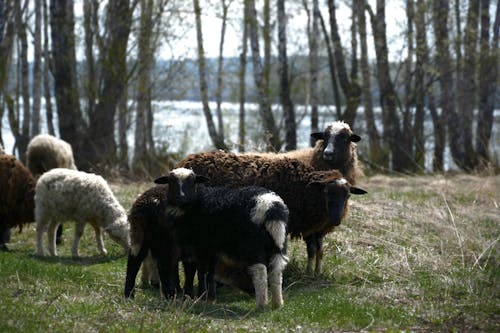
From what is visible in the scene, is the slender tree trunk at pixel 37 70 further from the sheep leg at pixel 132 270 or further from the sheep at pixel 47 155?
the sheep leg at pixel 132 270

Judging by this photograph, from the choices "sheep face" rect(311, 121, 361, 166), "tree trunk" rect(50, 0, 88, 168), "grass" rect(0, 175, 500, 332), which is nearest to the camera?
"grass" rect(0, 175, 500, 332)

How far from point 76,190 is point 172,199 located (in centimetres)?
395


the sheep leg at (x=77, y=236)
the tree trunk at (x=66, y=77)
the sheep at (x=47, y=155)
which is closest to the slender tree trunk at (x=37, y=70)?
the tree trunk at (x=66, y=77)

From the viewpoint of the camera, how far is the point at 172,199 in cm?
892

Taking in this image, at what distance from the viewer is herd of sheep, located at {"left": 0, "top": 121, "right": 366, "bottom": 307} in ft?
28.0

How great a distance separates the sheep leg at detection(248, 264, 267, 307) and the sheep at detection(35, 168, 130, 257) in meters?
4.40

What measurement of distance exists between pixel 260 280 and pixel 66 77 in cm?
1571

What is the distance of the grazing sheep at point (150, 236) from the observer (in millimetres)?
9211

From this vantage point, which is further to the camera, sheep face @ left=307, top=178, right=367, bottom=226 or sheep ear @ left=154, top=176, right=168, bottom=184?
sheep face @ left=307, top=178, right=367, bottom=226

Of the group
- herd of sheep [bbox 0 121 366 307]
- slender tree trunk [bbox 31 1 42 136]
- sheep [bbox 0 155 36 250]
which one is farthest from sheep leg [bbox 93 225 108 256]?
slender tree trunk [bbox 31 1 42 136]

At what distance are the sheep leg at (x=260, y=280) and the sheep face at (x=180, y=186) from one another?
1.26m

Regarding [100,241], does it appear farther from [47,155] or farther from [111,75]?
[111,75]

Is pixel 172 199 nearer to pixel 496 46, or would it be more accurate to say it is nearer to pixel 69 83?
pixel 69 83

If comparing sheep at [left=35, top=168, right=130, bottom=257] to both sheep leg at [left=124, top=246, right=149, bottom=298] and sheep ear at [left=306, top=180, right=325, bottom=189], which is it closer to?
sheep leg at [left=124, top=246, right=149, bottom=298]
